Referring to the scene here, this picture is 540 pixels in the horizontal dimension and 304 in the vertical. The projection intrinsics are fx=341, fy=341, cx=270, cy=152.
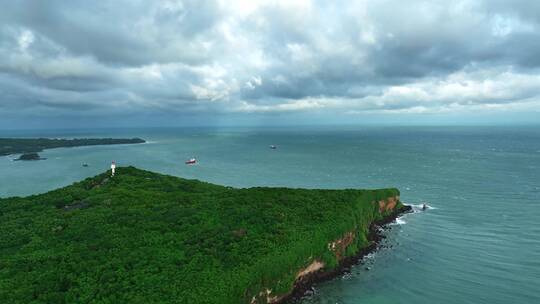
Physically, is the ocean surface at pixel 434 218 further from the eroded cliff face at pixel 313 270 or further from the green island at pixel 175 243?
the green island at pixel 175 243

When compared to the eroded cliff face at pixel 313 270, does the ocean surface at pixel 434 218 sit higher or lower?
lower

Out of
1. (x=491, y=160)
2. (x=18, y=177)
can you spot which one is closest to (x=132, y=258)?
(x=18, y=177)

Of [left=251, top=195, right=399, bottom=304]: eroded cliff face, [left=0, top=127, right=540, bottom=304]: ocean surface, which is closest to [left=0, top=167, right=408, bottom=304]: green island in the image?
[left=251, top=195, right=399, bottom=304]: eroded cliff face

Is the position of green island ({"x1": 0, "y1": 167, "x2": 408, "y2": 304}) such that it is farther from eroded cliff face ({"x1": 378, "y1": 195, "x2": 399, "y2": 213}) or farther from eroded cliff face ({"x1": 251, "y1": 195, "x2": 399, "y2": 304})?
eroded cliff face ({"x1": 378, "y1": 195, "x2": 399, "y2": 213})

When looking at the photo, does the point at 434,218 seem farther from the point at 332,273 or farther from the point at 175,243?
the point at 175,243

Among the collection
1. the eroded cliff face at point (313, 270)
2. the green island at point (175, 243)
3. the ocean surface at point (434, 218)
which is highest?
the green island at point (175, 243)

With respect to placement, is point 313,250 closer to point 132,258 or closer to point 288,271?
point 288,271

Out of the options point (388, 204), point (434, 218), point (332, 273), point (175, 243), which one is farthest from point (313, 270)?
point (434, 218)

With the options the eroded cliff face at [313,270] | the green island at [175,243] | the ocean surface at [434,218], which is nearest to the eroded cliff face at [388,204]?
the ocean surface at [434,218]
